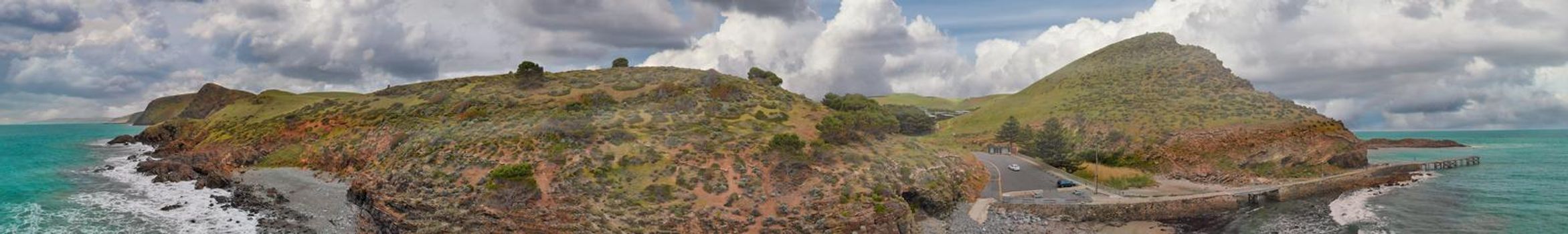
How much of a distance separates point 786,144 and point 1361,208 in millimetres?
47544

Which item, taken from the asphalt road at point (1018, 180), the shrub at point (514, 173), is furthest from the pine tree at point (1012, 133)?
the shrub at point (514, 173)

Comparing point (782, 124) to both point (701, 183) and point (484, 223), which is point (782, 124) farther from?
point (484, 223)

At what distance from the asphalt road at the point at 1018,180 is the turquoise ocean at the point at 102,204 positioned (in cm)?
5511

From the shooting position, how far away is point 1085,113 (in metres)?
124

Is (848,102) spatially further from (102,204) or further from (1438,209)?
(102,204)

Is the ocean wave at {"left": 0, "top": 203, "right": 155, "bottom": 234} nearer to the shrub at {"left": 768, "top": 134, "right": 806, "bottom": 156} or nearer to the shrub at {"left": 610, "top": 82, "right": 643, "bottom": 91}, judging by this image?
the shrub at {"left": 768, "top": 134, "right": 806, "bottom": 156}

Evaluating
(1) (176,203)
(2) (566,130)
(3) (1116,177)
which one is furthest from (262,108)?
(3) (1116,177)

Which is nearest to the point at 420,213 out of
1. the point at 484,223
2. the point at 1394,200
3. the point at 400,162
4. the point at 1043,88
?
the point at 484,223

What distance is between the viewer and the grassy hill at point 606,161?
4909 centimetres

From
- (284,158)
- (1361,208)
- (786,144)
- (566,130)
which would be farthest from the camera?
(284,158)

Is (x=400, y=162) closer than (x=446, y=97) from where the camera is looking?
Yes

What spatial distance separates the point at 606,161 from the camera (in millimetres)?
56500

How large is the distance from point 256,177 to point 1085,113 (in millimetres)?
107572

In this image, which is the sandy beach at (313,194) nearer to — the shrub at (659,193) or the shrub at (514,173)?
the shrub at (514,173)
